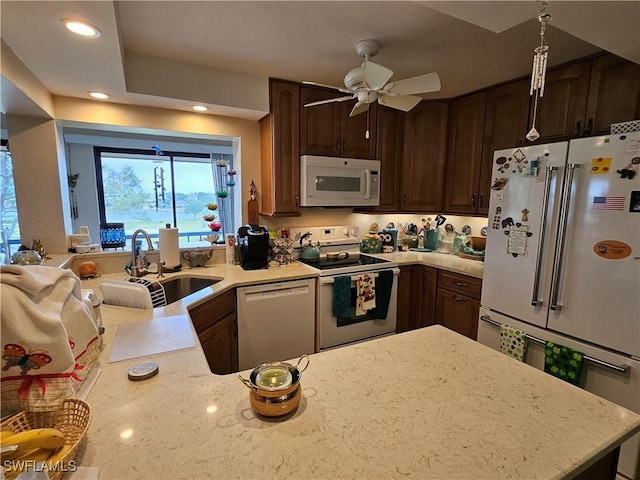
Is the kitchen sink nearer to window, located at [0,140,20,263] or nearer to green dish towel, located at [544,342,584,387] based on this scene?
window, located at [0,140,20,263]

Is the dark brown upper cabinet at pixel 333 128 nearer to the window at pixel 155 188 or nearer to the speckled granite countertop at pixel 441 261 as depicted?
the speckled granite countertop at pixel 441 261

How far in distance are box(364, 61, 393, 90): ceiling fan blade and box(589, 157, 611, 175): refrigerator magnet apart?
1.20 meters

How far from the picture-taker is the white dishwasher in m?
2.22

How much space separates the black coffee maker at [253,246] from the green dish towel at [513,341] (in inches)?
72.7

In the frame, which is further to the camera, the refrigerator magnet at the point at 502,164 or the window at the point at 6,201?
the window at the point at 6,201

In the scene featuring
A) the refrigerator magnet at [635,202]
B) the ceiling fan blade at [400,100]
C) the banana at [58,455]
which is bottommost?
the banana at [58,455]

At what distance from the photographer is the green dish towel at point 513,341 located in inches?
78.2

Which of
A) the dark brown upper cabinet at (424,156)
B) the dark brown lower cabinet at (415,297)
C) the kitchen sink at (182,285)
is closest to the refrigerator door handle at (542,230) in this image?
the dark brown lower cabinet at (415,297)

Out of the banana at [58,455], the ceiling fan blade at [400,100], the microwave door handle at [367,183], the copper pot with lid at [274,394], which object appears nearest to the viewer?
the banana at [58,455]

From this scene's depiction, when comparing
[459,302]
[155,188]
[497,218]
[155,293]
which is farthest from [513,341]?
[155,188]

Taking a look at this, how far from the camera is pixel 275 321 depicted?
2326mm

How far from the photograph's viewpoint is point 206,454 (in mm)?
681

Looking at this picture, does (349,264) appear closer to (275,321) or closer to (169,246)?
(275,321)

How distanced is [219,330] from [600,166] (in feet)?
7.86
